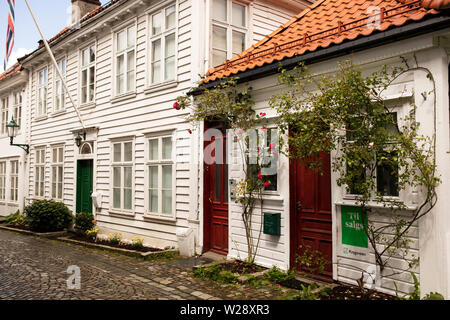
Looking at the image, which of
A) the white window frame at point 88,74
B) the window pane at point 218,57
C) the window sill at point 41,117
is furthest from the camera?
the window sill at point 41,117

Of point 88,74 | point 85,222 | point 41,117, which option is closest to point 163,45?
point 88,74

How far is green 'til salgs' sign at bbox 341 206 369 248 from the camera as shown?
5438 mm

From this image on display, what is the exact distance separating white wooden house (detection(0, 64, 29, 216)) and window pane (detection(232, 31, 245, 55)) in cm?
1146

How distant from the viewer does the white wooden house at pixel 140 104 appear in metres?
8.79

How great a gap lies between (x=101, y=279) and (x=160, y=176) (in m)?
3.35

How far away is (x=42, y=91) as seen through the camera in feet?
51.3

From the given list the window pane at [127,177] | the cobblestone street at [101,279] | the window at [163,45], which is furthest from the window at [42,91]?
the cobblestone street at [101,279]

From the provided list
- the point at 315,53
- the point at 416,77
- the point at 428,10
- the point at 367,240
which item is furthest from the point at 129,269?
the point at 428,10

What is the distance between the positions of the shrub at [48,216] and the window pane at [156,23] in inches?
264

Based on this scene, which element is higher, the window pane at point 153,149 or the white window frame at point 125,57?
the white window frame at point 125,57

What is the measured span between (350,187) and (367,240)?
2.73ft

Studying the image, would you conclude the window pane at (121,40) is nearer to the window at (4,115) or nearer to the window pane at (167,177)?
the window pane at (167,177)

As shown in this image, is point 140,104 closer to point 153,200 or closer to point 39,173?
point 153,200
